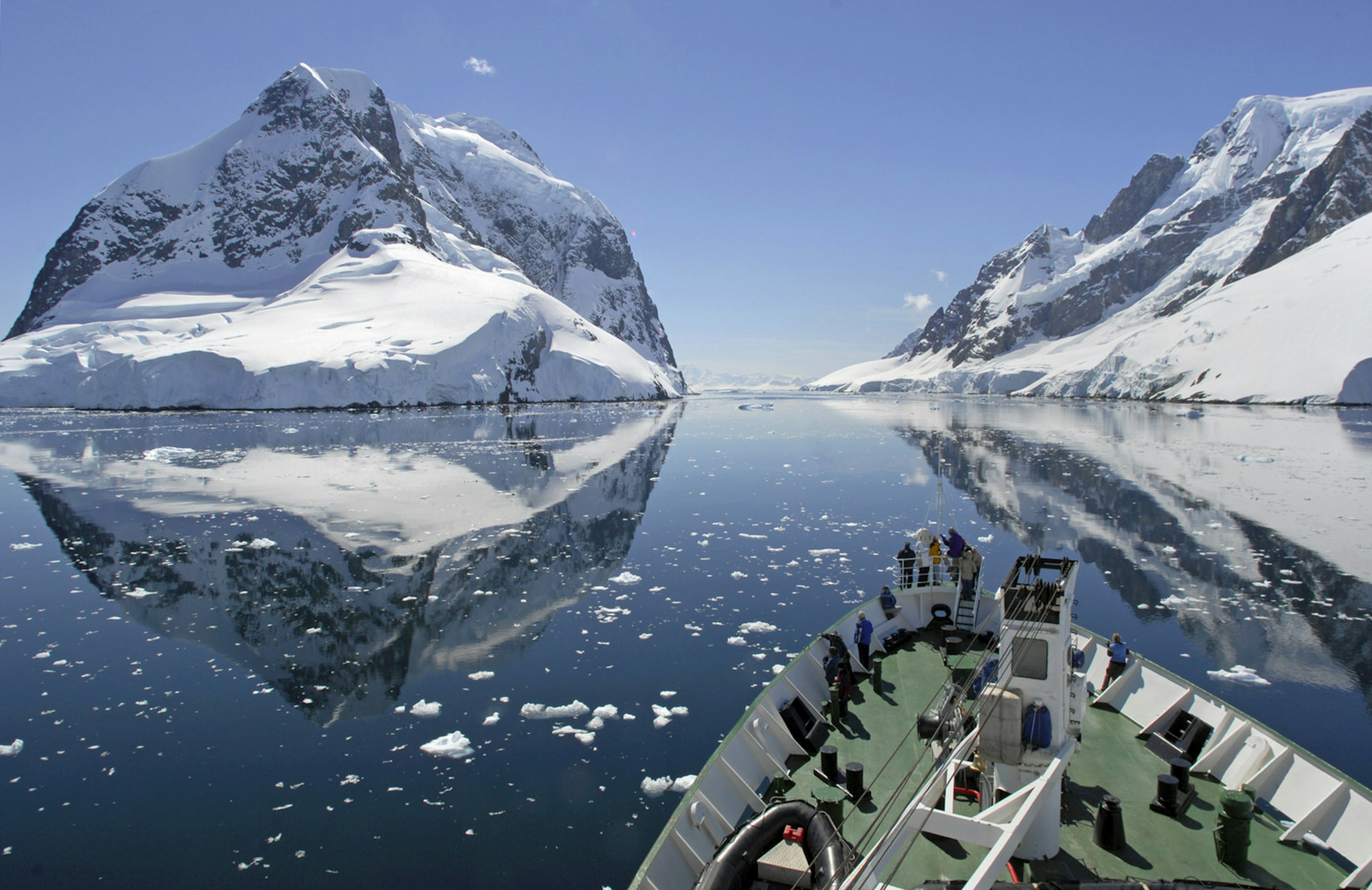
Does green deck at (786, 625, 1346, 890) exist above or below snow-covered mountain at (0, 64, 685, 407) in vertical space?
below

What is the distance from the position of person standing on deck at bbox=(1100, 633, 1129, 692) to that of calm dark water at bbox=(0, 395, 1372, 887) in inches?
108

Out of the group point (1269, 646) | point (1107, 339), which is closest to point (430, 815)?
point (1269, 646)

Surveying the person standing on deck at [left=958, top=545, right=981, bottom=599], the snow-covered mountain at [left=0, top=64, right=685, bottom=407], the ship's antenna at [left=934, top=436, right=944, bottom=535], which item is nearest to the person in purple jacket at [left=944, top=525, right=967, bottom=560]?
the ship's antenna at [left=934, top=436, right=944, bottom=535]

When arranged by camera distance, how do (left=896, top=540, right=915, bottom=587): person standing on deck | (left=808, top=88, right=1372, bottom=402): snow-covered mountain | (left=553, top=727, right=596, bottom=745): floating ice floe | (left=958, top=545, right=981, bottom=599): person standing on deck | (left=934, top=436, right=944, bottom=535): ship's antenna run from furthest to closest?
(left=808, top=88, right=1372, bottom=402): snow-covered mountain, (left=934, top=436, right=944, bottom=535): ship's antenna, (left=896, top=540, right=915, bottom=587): person standing on deck, (left=958, top=545, right=981, bottom=599): person standing on deck, (left=553, top=727, right=596, bottom=745): floating ice floe

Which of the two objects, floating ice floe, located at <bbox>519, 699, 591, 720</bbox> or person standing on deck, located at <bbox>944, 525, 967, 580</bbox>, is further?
person standing on deck, located at <bbox>944, 525, 967, 580</bbox>

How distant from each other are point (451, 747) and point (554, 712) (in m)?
1.72

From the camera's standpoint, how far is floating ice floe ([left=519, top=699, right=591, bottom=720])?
11.0 metres

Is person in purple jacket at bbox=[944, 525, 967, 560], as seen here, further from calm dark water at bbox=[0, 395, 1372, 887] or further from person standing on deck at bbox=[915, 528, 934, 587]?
calm dark water at bbox=[0, 395, 1372, 887]

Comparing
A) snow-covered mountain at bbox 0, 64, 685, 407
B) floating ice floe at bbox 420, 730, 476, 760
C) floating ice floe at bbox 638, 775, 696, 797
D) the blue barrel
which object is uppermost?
snow-covered mountain at bbox 0, 64, 685, 407

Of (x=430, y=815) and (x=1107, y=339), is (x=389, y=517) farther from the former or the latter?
(x=1107, y=339)

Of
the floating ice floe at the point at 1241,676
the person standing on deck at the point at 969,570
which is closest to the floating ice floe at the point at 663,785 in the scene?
the person standing on deck at the point at 969,570

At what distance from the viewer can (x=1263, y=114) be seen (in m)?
200

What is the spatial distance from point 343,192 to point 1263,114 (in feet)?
820

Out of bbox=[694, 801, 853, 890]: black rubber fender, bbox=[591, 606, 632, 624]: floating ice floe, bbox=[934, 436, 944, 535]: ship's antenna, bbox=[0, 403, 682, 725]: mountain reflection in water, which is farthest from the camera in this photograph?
bbox=[934, 436, 944, 535]: ship's antenna
